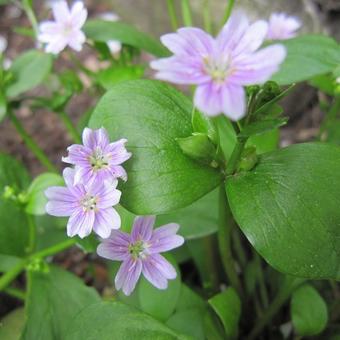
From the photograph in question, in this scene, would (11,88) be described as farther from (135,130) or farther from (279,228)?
(279,228)

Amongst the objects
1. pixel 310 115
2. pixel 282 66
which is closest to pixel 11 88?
pixel 282 66

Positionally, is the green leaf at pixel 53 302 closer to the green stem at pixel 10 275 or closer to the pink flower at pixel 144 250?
the green stem at pixel 10 275

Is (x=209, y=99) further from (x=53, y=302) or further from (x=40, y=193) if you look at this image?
(x=53, y=302)

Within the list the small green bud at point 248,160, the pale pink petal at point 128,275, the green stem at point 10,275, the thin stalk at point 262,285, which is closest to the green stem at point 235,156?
the small green bud at point 248,160

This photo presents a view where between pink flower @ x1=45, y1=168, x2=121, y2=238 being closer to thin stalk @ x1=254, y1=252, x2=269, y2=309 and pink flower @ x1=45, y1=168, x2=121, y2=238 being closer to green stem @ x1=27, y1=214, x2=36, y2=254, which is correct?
green stem @ x1=27, y1=214, x2=36, y2=254

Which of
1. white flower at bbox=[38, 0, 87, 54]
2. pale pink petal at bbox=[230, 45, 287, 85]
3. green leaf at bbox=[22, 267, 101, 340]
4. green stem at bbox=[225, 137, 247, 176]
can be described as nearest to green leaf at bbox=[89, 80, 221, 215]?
green stem at bbox=[225, 137, 247, 176]
